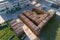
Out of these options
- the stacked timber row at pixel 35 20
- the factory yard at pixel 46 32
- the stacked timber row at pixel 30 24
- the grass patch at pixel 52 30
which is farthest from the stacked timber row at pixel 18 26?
the grass patch at pixel 52 30

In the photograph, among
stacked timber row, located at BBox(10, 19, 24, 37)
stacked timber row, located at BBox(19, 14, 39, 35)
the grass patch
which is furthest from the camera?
the grass patch

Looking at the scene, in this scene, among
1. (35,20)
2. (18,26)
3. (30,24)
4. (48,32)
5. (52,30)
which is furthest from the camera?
(35,20)

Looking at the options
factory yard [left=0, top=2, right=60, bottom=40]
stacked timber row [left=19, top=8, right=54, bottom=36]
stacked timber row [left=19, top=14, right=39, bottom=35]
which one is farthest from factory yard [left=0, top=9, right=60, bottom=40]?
stacked timber row [left=19, top=14, right=39, bottom=35]

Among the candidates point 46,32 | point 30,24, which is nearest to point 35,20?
point 30,24

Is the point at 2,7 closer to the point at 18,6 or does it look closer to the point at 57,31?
the point at 18,6

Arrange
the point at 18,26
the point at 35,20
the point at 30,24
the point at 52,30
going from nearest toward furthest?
the point at 18,26 < the point at 30,24 < the point at 52,30 < the point at 35,20

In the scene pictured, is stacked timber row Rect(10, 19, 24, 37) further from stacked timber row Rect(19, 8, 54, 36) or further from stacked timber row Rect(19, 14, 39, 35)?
stacked timber row Rect(19, 8, 54, 36)

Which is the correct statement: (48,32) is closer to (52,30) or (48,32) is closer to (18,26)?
(52,30)

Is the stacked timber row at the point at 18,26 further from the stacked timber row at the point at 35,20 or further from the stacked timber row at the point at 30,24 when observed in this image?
the stacked timber row at the point at 35,20

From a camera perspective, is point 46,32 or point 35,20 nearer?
point 46,32

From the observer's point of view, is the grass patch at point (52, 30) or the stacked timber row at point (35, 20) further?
the stacked timber row at point (35, 20)

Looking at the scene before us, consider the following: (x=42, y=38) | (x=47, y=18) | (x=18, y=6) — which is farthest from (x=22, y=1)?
(x=42, y=38)

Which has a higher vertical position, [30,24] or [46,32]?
[30,24]
